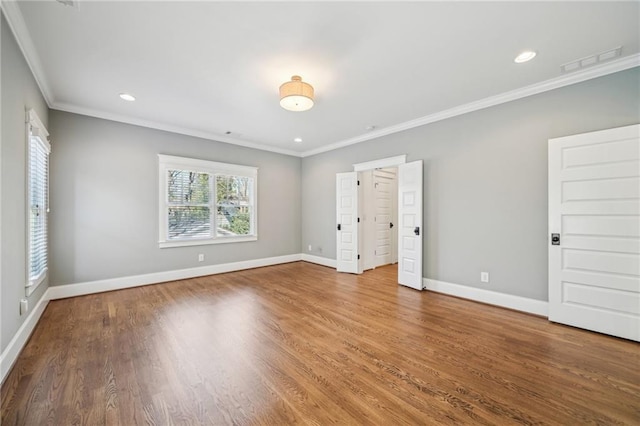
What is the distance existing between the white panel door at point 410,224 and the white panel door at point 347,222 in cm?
108

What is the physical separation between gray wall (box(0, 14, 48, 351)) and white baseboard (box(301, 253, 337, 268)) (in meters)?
4.64

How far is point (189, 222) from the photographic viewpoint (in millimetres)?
4926

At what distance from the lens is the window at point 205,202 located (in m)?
4.66

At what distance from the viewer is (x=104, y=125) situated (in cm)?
409

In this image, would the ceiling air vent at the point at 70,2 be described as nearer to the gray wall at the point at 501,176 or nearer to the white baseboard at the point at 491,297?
the gray wall at the point at 501,176

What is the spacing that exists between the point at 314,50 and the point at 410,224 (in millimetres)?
3017

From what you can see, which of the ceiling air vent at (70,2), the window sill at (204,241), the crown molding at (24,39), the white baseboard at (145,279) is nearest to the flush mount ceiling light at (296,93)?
the ceiling air vent at (70,2)

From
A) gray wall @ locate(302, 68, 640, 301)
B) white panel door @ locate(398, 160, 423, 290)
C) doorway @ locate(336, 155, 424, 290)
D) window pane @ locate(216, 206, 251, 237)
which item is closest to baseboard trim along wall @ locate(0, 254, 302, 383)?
window pane @ locate(216, 206, 251, 237)

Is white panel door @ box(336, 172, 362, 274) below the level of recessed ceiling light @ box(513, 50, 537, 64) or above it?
below

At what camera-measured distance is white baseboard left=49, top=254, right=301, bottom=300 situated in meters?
3.78

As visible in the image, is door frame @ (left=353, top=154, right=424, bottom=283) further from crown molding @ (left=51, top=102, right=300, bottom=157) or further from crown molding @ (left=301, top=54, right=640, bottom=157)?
crown molding @ (left=51, top=102, right=300, bottom=157)

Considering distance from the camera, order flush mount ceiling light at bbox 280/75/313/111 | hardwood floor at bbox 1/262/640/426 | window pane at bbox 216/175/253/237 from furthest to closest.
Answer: window pane at bbox 216/175/253/237 < flush mount ceiling light at bbox 280/75/313/111 < hardwood floor at bbox 1/262/640/426

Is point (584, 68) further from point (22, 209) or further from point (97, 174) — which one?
point (97, 174)

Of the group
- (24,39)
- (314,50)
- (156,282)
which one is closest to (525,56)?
(314,50)
